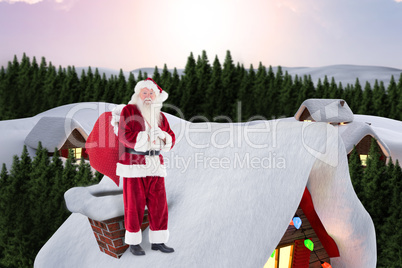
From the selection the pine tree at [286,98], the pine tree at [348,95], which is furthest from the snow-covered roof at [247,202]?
the pine tree at [348,95]

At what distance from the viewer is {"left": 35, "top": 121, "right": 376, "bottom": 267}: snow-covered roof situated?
10.7 ft

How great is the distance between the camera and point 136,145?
3.31m

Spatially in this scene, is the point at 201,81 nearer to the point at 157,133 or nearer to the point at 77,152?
the point at 77,152

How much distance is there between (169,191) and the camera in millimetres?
4391

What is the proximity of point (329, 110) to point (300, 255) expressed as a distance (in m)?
20.2

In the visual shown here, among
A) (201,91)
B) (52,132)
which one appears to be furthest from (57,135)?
(201,91)

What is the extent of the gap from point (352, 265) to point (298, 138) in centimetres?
178

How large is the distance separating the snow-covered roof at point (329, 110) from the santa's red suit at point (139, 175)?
838 inches

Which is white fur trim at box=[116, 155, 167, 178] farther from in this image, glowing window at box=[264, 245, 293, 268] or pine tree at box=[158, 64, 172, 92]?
pine tree at box=[158, 64, 172, 92]

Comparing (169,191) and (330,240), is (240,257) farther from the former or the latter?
(330,240)

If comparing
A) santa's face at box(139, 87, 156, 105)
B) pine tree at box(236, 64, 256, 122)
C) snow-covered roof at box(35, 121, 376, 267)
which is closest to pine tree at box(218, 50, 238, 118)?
pine tree at box(236, 64, 256, 122)

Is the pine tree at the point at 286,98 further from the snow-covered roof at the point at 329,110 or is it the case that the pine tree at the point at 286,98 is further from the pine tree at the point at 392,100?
the snow-covered roof at the point at 329,110

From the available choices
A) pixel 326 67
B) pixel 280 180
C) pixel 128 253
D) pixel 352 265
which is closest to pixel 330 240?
pixel 352 265

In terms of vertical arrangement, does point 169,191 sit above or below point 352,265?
above
